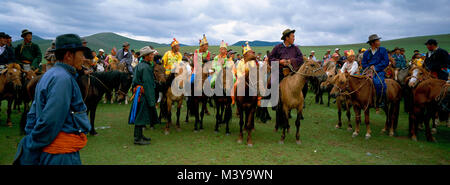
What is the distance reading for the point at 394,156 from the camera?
606cm

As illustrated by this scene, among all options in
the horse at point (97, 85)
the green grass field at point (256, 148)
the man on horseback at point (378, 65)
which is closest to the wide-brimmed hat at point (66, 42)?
the green grass field at point (256, 148)

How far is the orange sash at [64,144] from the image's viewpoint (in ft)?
7.82

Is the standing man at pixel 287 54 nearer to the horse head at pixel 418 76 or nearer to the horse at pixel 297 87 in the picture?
the horse at pixel 297 87

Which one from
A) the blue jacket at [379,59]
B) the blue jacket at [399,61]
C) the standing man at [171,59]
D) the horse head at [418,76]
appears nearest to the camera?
the horse head at [418,76]

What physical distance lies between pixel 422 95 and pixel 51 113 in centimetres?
902

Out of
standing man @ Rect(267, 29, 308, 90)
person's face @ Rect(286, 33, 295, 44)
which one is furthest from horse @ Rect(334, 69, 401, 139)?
person's face @ Rect(286, 33, 295, 44)

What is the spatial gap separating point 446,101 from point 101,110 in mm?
12957

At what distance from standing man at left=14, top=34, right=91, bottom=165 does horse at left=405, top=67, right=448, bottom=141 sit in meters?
Result: 8.72

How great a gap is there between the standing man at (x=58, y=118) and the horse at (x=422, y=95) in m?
8.72

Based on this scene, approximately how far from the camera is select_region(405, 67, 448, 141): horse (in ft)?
23.5

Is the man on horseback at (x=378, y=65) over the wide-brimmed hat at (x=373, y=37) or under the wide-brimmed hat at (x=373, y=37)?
under

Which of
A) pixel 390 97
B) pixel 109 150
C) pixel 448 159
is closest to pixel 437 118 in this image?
pixel 390 97

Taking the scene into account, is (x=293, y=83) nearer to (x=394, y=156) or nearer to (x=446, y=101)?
(x=394, y=156)

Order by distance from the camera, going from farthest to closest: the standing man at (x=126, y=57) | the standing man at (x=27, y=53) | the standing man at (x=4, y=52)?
the standing man at (x=126, y=57), the standing man at (x=27, y=53), the standing man at (x=4, y=52)
